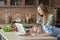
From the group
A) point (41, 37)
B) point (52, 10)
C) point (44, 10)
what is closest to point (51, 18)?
point (44, 10)

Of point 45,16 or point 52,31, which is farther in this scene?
point 45,16

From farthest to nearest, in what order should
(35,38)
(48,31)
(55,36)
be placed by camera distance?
1. (48,31)
2. (55,36)
3. (35,38)

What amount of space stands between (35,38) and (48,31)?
528 millimetres

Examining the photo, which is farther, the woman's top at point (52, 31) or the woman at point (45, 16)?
the woman at point (45, 16)

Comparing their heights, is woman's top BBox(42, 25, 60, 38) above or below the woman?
below

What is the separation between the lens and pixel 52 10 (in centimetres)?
734

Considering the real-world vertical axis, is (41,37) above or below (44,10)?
below

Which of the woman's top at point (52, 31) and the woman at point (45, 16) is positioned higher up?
the woman at point (45, 16)

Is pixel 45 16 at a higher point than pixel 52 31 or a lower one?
higher

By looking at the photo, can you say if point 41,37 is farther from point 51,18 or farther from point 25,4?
point 25,4

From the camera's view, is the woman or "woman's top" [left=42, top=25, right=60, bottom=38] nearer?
"woman's top" [left=42, top=25, right=60, bottom=38]

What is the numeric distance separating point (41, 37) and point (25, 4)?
13.0ft

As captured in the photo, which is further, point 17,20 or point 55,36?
point 17,20

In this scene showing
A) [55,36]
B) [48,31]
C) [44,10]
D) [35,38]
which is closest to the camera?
[35,38]
